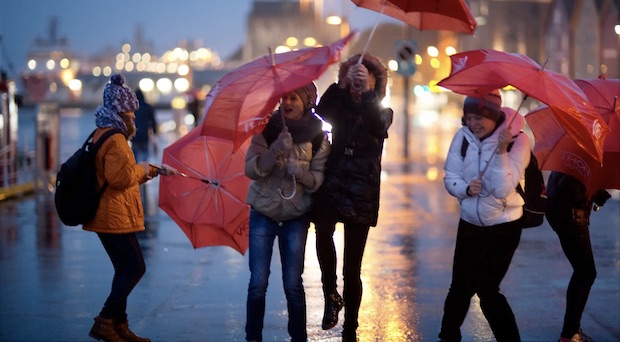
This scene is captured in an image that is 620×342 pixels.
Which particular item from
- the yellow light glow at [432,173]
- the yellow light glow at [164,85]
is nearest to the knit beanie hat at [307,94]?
the yellow light glow at [432,173]

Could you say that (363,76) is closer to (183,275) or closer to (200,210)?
(200,210)

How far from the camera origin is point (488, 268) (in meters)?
6.53

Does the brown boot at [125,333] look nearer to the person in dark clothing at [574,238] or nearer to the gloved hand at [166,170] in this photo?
the gloved hand at [166,170]

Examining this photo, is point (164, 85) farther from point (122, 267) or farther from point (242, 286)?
point (122, 267)

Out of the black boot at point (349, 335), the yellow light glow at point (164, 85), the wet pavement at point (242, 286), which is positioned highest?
the yellow light glow at point (164, 85)

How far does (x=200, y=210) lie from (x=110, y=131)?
3.41 feet

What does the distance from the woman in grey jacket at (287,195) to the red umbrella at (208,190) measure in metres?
0.67

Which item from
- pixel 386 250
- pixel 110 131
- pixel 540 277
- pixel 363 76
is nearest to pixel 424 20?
pixel 363 76

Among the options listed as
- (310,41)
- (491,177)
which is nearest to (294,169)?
(491,177)

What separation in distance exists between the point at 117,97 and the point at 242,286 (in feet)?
11.1

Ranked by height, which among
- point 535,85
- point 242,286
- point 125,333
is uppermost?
point 535,85

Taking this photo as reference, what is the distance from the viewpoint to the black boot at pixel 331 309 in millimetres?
7113

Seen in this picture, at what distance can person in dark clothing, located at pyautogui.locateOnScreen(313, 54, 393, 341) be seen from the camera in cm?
651

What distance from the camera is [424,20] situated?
7055 millimetres
